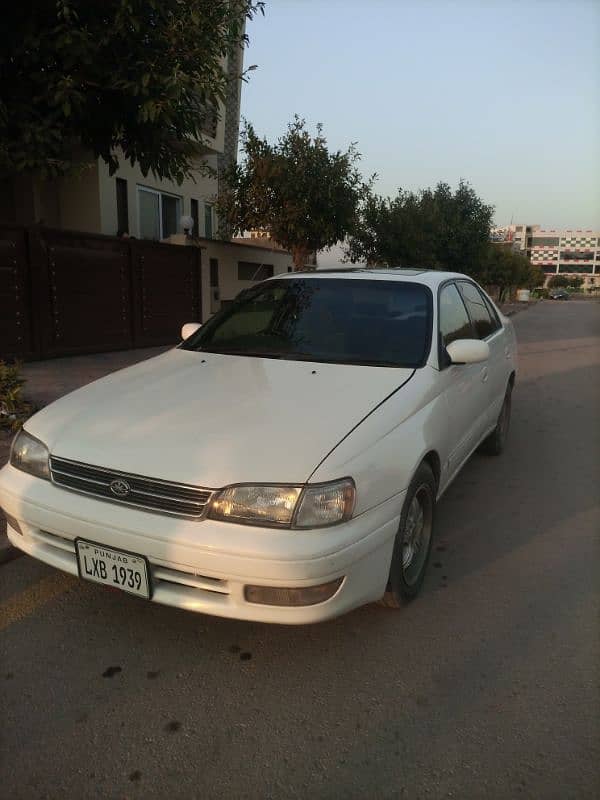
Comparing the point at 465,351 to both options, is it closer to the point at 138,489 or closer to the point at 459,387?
the point at 459,387

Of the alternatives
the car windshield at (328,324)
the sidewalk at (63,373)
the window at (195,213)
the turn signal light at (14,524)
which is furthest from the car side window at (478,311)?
the window at (195,213)

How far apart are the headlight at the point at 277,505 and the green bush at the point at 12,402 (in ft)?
11.5

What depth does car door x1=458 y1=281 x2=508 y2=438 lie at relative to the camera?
4.73 meters

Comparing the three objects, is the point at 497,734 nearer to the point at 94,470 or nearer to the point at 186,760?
the point at 186,760

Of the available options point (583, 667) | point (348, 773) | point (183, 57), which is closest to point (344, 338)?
point (583, 667)

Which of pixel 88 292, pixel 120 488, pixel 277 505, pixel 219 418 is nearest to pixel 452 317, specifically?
pixel 219 418

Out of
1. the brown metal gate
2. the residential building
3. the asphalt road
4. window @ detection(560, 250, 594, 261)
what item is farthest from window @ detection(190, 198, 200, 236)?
window @ detection(560, 250, 594, 261)

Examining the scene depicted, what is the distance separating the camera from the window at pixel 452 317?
12.4ft

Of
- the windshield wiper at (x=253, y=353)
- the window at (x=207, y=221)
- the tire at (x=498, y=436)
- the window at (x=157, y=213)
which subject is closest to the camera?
the windshield wiper at (x=253, y=353)

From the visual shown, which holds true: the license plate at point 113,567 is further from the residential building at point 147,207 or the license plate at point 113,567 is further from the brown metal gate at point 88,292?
the residential building at point 147,207

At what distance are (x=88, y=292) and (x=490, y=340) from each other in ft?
24.0

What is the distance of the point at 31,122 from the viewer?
4941 millimetres

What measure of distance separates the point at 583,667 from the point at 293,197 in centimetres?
1186

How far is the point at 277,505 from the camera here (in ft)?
7.53
